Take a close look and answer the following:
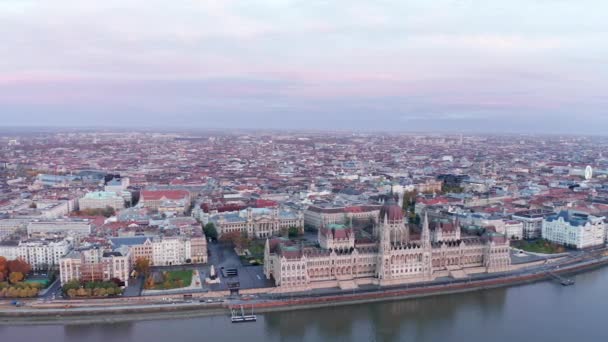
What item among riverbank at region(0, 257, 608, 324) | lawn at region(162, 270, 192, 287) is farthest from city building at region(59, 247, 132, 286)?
riverbank at region(0, 257, 608, 324)

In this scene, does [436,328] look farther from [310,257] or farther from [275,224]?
[275,224]

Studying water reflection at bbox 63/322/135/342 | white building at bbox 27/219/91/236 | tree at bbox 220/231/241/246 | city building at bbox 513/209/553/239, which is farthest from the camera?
city building at bbox 513/209/553/239

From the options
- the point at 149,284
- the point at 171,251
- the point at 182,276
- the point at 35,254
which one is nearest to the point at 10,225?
the point at 35,254

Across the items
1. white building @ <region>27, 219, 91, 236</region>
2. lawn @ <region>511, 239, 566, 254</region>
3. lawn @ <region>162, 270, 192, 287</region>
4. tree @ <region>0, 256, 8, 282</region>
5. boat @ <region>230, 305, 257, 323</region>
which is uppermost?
white building @ <region>27, 219, 91, 236</region>

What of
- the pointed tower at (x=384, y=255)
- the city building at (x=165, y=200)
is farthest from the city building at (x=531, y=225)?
the city building at (x=165, y=200)

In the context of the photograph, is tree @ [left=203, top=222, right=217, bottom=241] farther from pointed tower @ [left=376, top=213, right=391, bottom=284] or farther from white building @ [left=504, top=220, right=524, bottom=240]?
white building @ [left=504, top=220, right=524, bottom=240]

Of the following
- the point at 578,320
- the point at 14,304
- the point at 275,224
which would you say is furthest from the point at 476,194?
the point at 14,304

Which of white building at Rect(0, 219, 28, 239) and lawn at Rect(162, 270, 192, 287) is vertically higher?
white building at Rect(0, 219, 28, 239)
